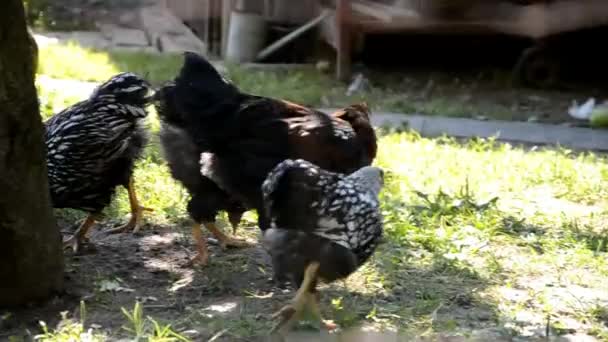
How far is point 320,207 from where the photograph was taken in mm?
3689

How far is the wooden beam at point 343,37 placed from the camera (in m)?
10.3

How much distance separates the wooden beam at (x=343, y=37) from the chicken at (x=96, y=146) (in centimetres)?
583

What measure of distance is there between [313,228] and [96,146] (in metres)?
1.38

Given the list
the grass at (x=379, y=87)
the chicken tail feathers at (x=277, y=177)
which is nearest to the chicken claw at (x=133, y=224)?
the chicken tail feathers at (x=277, y=177)

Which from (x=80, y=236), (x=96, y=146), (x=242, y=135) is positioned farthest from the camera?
(x=80, y=236)

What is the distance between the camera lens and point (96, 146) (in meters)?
4.49

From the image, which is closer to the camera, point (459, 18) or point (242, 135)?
point (242, 135)

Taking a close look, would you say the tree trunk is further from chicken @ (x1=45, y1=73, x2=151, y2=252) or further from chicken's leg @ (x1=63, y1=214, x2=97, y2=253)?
chicken's leg @ (x1=63, y1=214, x2=97, y2=253)

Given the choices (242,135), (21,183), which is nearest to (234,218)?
(242,135)

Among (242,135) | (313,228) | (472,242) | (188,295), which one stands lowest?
(188,295)

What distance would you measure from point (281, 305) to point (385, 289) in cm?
55

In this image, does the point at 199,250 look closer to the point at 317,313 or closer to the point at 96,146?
the point at 96,146

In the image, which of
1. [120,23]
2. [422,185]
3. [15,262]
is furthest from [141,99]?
[120,23]

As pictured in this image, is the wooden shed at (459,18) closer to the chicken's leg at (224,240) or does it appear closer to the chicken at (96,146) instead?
the chicken's leg at (224,240)
